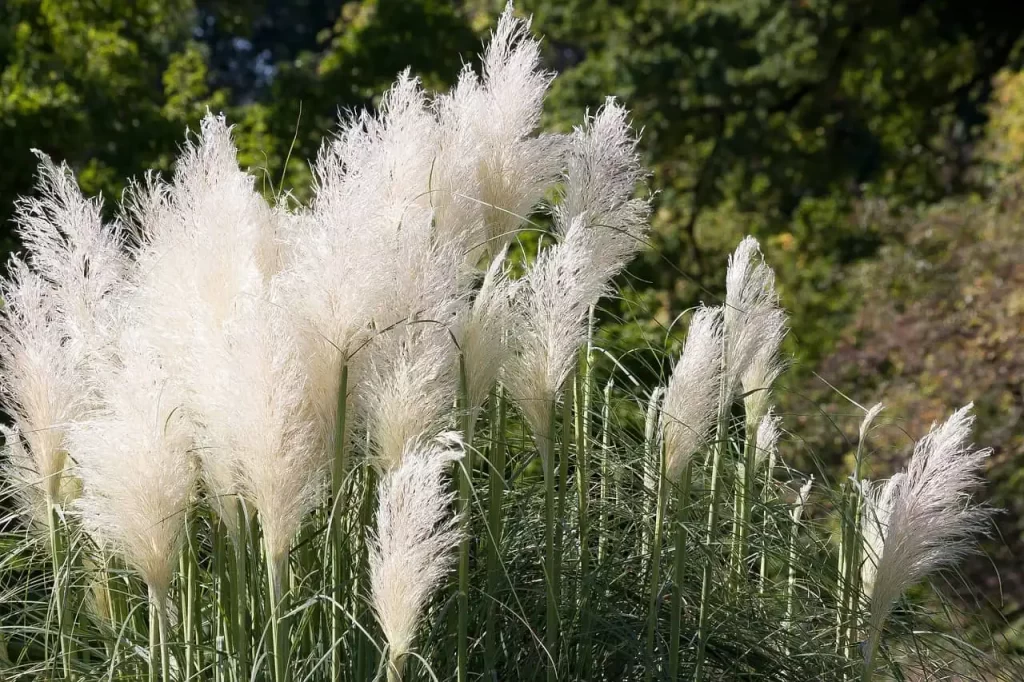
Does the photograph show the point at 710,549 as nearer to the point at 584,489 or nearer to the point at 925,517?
the point at 584,489

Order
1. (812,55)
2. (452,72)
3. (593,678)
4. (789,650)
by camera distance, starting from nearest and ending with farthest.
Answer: (593,678) → (789,650) → (452,72) → (812,55)

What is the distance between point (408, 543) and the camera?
192 centimetres

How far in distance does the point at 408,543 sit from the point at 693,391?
691 mm

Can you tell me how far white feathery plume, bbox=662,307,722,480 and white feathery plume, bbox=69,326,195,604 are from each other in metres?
0.89

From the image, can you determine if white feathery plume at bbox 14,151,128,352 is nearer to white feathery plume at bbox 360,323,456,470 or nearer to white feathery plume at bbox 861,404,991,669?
white feathery plume at bbox 360,323,456,470

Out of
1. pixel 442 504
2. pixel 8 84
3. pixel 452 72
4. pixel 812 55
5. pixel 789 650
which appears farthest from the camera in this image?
pixel 812 55

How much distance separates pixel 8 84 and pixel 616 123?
537 centimetres

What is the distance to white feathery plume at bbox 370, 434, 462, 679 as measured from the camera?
1.91 metres

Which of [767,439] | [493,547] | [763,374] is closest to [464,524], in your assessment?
[493,547]

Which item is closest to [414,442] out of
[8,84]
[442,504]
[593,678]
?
[442,504]

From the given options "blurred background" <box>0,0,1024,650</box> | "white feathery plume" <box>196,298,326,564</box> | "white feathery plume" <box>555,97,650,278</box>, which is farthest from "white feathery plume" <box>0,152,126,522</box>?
"blurred background" <box>0,0,1024,650</box>

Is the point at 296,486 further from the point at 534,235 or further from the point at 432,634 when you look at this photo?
the point at 534,235

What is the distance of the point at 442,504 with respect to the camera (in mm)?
1976

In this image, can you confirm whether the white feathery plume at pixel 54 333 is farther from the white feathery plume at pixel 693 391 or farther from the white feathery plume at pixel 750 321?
the white feathery plume at pixel 750 321
